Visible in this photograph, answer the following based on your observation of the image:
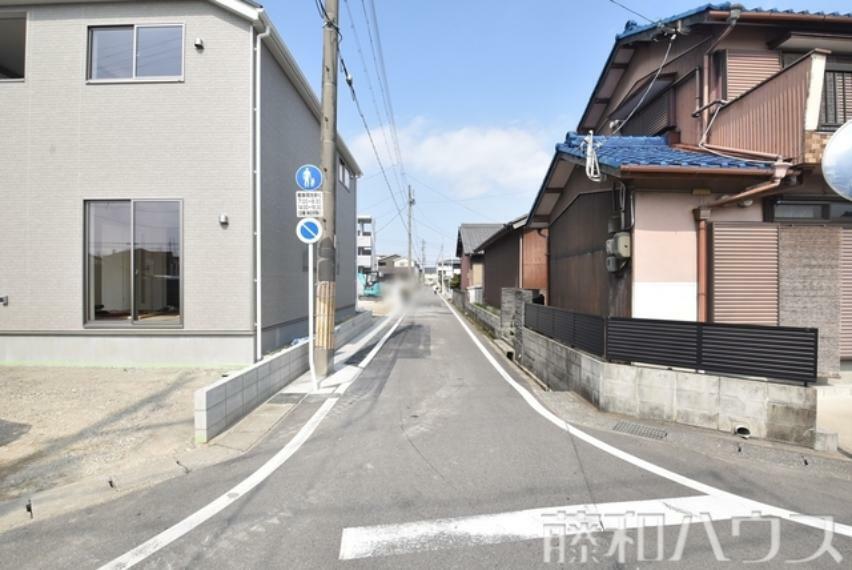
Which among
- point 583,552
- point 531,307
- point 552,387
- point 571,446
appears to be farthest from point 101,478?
point 531,307

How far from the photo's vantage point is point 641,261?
21.9ft

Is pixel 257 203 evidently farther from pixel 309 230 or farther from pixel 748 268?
pixel 748 268

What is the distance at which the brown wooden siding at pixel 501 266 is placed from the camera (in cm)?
1602

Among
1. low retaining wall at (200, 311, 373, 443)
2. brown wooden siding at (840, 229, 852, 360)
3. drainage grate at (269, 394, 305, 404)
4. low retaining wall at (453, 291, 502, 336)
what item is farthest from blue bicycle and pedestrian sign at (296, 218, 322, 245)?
low retaining wall at (453, 291, 502, 336)

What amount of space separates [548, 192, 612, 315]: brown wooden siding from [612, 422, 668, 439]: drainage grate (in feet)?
8.90

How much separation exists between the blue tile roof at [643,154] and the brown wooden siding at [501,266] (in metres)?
6.73

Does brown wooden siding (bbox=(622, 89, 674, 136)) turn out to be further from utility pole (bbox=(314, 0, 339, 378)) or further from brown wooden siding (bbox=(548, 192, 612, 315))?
utility pole (bbox=(314, 0, 339, 378))

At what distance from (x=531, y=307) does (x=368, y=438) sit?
6.03 m

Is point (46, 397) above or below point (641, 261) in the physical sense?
below

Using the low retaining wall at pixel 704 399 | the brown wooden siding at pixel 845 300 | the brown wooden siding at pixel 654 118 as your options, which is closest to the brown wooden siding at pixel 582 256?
the low retaining wall at pixel 704 399

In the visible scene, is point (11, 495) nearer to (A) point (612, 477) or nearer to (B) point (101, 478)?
(B) point (101, 478)

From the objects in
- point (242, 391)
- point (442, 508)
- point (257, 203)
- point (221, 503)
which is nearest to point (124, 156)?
point (257, 203)

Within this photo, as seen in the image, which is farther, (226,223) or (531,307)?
(531,307)

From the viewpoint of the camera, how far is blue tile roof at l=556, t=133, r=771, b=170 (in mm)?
6438
